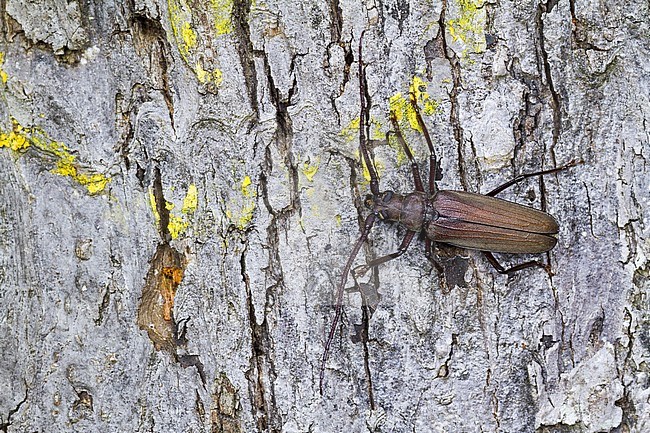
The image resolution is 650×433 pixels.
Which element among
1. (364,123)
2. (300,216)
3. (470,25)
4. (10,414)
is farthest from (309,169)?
(10,414)

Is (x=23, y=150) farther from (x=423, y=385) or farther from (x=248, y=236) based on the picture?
(x=423, y=385)

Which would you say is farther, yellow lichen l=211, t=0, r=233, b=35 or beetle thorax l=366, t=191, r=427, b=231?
beetle thorax l=366, t=191, r=427, b=231

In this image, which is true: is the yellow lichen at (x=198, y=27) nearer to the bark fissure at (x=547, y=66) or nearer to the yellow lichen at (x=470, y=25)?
the yellow lichen at (x=470, y=25)

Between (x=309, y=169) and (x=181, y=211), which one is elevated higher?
(x=309, y=169)

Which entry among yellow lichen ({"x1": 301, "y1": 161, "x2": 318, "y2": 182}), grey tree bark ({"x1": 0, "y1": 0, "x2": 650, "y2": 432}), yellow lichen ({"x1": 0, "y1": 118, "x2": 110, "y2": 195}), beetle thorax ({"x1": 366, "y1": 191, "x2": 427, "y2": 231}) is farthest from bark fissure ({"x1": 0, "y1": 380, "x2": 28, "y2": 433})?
beetle thorax ({"x1": 366, "y1": 191, "x2": 427, "y2": 231})

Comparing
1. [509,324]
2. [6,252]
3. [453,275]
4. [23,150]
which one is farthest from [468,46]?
[6,252]

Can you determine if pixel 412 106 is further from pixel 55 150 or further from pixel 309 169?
pixel 55 150

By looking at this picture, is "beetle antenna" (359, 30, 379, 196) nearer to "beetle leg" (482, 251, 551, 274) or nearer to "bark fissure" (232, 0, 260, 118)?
"bark fissure" (232, 0, 260, 118)
